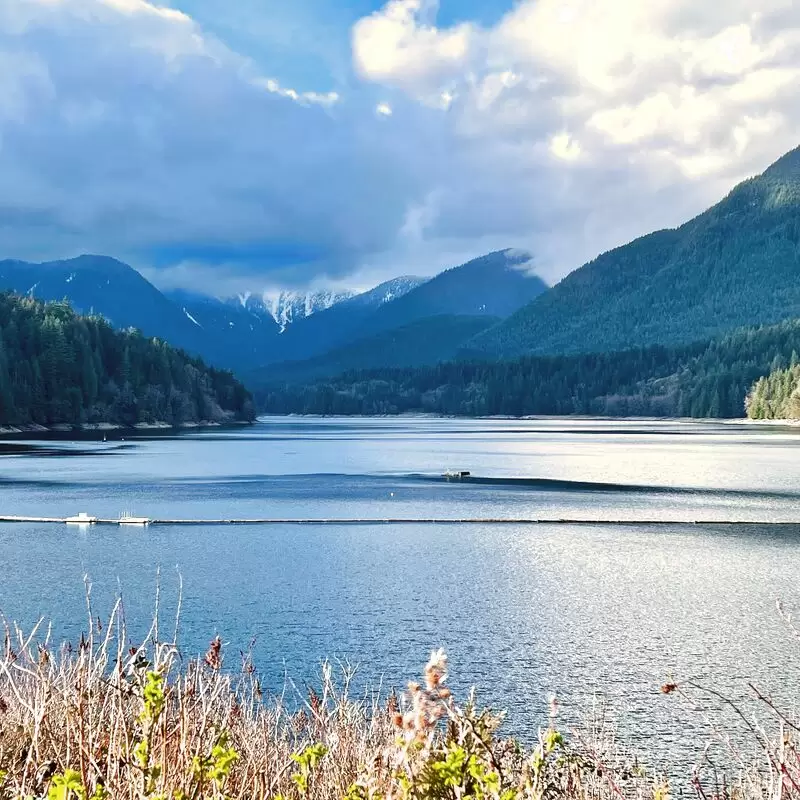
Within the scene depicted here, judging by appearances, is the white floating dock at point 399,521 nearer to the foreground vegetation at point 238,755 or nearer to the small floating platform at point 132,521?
the small floating platform at point 132,521

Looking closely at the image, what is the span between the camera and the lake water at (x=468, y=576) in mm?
22312

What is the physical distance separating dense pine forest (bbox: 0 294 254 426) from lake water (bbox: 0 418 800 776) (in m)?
76.5

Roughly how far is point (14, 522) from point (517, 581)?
89.0ft

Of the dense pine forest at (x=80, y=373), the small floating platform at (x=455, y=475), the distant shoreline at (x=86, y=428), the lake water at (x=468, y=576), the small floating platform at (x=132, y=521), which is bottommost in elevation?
the lake water at (x=468, y=576)

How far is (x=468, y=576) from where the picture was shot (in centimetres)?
3556

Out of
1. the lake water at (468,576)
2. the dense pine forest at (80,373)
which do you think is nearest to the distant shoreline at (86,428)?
the dense pine forest at (80,373)

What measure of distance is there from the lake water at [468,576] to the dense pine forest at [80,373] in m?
76.5

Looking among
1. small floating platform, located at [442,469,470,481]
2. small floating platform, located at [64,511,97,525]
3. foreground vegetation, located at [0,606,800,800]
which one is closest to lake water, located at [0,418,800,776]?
small floating platform, located at [64,511,97,525]

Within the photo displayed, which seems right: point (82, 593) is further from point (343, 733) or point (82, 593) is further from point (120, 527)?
point (343, 733)

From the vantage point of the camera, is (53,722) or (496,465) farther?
(496,465)

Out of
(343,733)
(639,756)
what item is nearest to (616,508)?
(639,756)

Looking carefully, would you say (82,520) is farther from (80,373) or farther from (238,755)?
(80,373)

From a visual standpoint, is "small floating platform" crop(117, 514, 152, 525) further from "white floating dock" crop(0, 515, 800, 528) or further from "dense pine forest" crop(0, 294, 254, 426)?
"dense pine forest" crop(0, 294, 254, 426)

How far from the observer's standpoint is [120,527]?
4853 centimetres
